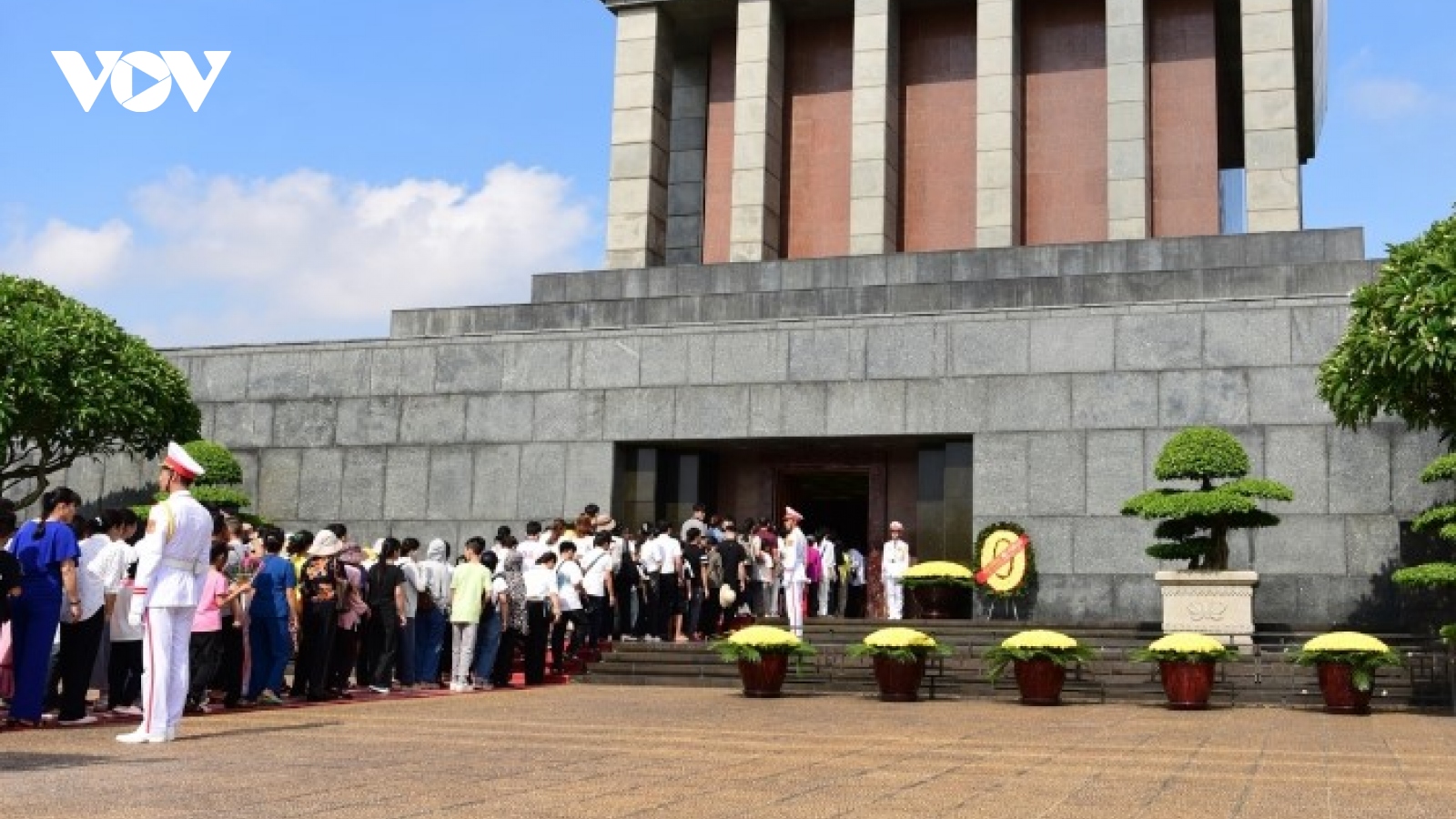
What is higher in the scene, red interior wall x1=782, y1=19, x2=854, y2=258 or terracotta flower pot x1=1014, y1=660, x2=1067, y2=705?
red interior wall x1=782, y1=19, x2=854, y2=258

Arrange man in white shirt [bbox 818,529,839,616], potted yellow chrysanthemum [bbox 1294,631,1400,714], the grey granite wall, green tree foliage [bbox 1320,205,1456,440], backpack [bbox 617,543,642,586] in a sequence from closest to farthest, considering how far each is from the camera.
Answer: potted yellow chrysanthemum [bbox 1294,631,1400,714], green tree foliage [bbox 1320,205,1456,440], backpack [bbox 617,543,642,586], the grey granite wall, man in white shirt [bbox 818,529,839,616]

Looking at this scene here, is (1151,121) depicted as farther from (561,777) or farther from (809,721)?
(561,777)

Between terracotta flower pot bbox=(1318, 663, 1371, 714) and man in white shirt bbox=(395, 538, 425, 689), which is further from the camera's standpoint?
man in white shirt bbox=(395, 538, 425, 689)

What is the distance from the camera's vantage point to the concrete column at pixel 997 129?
28.0 meters

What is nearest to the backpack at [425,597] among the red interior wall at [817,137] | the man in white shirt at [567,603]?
the man in white shirt at [567,603]

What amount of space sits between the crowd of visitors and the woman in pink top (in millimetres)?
19

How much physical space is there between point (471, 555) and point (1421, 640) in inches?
452

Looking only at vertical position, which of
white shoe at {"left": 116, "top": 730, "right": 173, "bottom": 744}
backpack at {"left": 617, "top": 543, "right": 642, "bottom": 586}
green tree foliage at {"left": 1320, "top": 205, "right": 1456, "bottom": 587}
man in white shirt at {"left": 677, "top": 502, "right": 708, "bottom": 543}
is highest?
green tree foliage at {"left": 1320, "top": 205, "right": 1456, "bottom": 587}

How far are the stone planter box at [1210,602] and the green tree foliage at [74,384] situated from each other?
15.2m

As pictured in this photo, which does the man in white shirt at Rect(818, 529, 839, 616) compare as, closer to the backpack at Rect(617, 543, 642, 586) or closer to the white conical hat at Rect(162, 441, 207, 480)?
the backpack at Rect(617, 543, 642, 586)

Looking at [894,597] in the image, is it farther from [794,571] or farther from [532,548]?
[532,548]

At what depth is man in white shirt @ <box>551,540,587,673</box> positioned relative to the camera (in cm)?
1825

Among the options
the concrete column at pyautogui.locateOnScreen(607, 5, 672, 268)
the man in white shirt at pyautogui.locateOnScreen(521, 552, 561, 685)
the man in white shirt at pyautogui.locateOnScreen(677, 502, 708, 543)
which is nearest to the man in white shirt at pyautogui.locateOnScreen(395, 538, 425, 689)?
the man in white shirt at pyautogui.locateOnScreen(521, 552, 561, 685)

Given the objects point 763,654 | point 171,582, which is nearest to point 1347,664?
point 763,654
